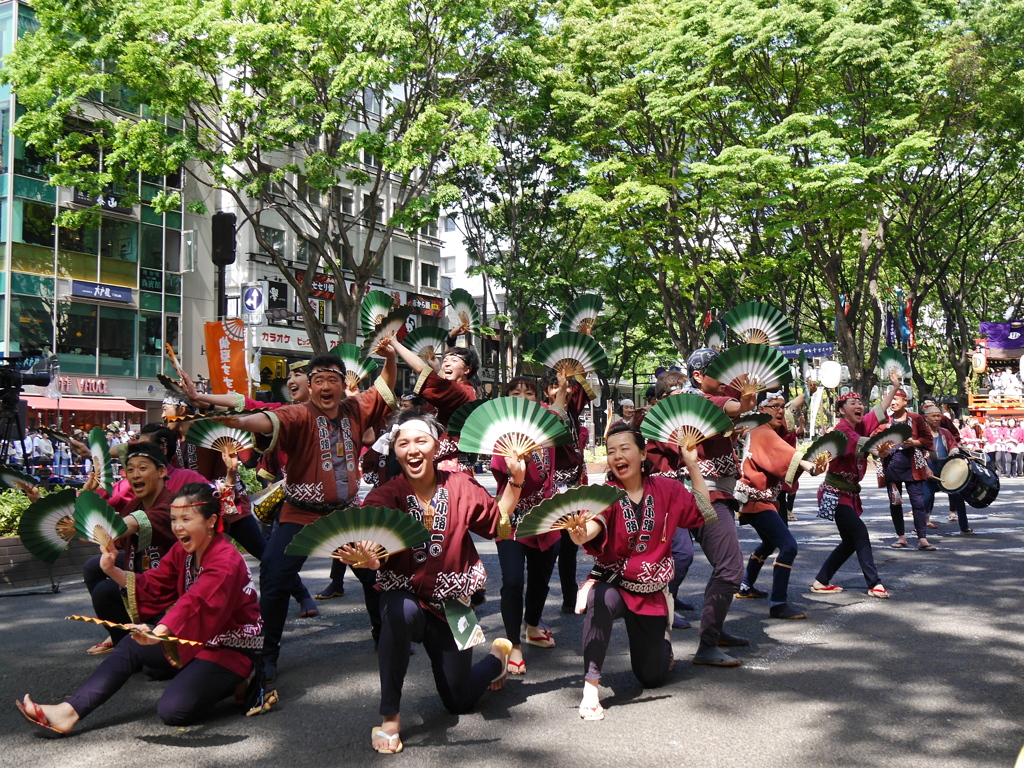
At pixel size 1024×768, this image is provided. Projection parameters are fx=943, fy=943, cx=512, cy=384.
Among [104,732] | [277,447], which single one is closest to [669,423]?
[277,447]

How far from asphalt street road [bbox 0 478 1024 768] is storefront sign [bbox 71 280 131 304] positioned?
22.6 metres

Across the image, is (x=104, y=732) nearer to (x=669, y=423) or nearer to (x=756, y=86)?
(x=669, y=423)

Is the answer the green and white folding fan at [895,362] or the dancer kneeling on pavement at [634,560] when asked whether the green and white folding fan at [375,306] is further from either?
the green and white folding fan at [895,362]

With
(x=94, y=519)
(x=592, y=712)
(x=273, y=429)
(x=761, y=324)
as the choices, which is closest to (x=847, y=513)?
(x=761, y=324)

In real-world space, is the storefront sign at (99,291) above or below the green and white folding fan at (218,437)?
above

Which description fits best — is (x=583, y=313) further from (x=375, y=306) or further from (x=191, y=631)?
(x=191, y=631)

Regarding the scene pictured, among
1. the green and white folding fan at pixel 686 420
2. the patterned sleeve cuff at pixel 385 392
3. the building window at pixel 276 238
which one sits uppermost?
the building window at pixel 276 238

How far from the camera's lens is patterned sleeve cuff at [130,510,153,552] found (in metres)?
5.22

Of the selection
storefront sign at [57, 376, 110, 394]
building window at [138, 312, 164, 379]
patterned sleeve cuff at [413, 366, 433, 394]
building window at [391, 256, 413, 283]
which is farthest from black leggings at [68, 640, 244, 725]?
building window at [391, 256, 413, 283]

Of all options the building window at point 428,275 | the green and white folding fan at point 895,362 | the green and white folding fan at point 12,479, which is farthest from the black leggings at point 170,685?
the building window at point 428,275

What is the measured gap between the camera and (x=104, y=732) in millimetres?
4348

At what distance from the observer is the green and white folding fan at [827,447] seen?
7.00 meters

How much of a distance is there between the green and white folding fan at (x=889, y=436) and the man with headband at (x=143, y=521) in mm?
5379

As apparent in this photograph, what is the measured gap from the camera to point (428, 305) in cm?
4050
